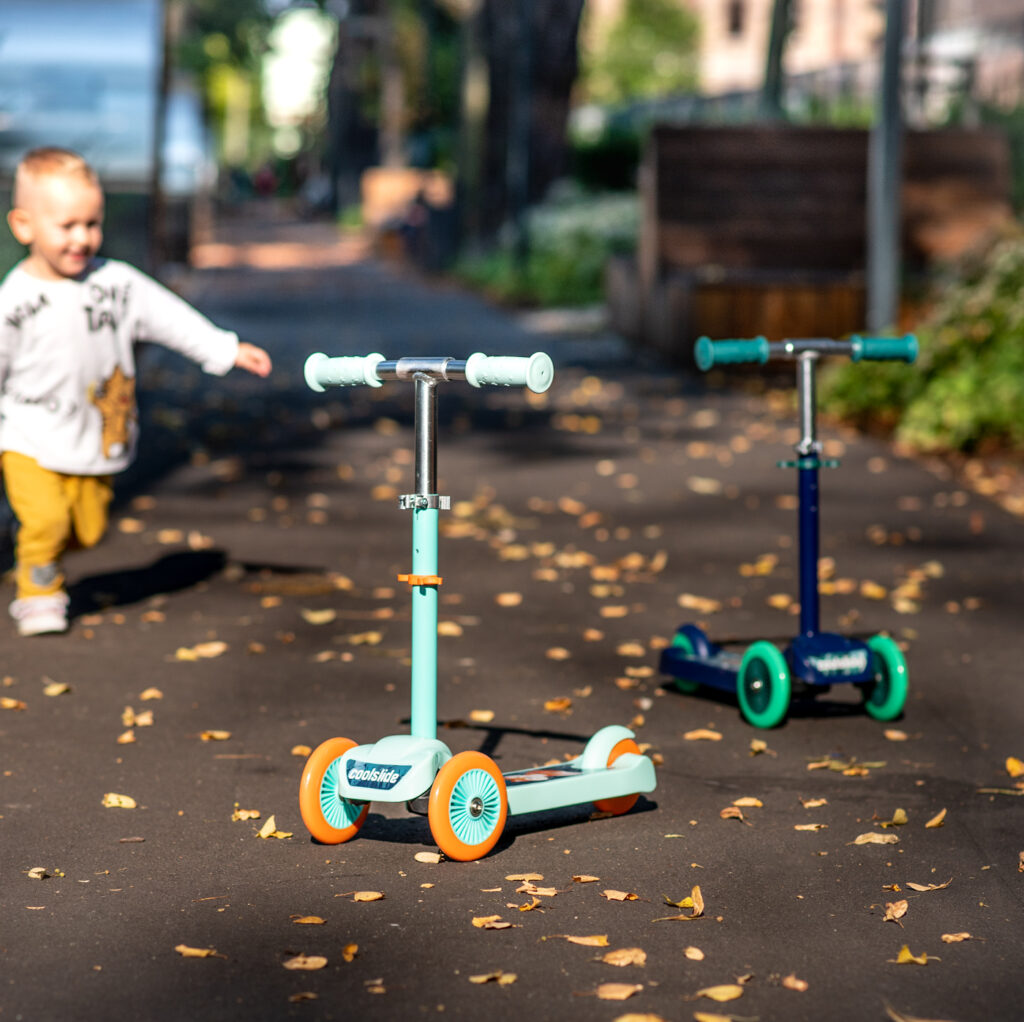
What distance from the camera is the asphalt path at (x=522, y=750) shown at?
3553mm

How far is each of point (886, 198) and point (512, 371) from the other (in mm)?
10441

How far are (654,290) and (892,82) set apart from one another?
4678 millimetres

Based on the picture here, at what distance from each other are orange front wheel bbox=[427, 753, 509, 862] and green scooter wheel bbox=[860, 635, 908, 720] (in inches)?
69.2

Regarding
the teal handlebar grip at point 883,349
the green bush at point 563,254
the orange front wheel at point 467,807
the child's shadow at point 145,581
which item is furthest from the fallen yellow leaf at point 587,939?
the green bush at point 563,254

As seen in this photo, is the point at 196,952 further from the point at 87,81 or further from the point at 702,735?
the point at 87,81

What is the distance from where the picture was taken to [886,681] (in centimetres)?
555

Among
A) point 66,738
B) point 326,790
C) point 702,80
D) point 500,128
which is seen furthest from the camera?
point 702,80

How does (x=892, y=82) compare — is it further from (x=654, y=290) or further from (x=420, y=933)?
(x=420, y=933)

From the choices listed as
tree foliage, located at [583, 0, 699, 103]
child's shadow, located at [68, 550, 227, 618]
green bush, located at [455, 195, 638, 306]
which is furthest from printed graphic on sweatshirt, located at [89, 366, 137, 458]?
tree foliage, located at [583, 0, 699, 103]

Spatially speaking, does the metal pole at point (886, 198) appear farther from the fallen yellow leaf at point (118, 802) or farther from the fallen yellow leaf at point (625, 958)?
the fallen yellow leaf at point (625, 958)

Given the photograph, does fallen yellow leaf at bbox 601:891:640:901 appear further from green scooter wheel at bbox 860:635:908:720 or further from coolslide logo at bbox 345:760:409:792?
green scooter wheel at bbox 860:635:908:720

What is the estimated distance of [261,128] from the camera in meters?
126

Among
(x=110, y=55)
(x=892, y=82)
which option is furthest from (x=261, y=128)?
(x=892, y=82)

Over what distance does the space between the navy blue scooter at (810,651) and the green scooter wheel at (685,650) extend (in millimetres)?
221
